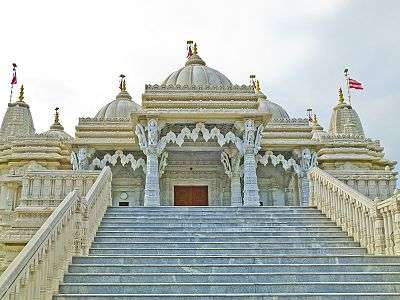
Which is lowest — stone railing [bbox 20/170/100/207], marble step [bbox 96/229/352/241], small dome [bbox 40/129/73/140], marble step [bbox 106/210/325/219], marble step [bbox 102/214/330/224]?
marble step [bbox 96/229/352/241]

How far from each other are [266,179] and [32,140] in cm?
1248

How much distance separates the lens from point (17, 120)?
111 feet

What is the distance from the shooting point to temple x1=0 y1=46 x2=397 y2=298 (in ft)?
53.7

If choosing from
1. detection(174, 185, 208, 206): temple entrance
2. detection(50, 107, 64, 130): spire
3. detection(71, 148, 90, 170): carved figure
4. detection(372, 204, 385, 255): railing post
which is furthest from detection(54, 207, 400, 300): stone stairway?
detection(50, 107, 64, 130): spire

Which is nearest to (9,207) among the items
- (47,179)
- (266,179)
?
(47,179)

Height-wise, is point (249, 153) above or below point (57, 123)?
below

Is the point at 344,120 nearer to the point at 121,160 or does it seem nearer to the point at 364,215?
the point at 121,160

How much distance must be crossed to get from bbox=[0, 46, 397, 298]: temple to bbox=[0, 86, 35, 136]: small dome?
345 cm

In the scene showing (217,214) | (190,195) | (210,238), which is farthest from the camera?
(190,195)

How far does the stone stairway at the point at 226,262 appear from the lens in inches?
324

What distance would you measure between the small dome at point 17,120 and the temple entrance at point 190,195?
1396 cm

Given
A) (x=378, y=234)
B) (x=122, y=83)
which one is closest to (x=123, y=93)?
(x=122, y=83)

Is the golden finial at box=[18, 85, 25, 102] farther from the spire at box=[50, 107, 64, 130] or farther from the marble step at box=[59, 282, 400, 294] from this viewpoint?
the marble step at box=[59, 282, 400, 294]

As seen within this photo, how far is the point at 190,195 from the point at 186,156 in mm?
1787
